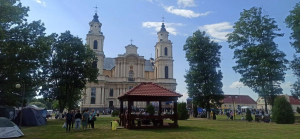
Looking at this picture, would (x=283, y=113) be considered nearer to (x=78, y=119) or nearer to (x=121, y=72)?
(x=78, y=119)

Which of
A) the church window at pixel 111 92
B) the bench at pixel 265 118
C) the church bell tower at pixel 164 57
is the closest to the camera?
the bench at pixel 265 118

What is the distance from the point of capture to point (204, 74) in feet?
109

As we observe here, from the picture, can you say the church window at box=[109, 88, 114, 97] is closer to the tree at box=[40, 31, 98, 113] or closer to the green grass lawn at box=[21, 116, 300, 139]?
the tree at box=[40, 31, 98, 113]

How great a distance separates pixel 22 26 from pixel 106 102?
44.5 m

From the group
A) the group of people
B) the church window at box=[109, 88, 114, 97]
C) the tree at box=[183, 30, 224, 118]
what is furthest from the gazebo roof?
the church window at box=[109, 88, 114, 97]

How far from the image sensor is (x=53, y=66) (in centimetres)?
3306

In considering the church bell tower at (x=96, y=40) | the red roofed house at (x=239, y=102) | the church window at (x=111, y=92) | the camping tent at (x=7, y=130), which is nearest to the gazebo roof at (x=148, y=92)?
the camping tent at (x=7, y=130)

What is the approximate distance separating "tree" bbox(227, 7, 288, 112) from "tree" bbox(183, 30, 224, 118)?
2.89m

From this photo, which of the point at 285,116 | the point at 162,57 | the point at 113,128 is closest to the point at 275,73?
the point at 285,116

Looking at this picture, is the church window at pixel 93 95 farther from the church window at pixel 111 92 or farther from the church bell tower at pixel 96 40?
the church window at pixel 111 92

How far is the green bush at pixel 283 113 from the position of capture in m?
23.1

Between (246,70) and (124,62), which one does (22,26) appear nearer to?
(246,70)

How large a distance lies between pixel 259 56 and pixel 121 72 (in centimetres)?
4259

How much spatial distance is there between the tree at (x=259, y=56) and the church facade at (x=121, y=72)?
36.8 metres
